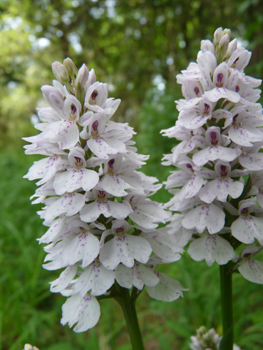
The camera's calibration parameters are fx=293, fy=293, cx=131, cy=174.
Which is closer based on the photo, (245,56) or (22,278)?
(245,56)

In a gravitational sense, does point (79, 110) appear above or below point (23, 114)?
below

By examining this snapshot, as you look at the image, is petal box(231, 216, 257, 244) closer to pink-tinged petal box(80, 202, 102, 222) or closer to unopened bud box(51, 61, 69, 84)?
pink-tinged petal box(80, 202, 102, 222)

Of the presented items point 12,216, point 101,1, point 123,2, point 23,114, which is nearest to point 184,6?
point 123,2

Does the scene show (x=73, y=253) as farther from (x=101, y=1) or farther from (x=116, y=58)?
(x=116, y=58)

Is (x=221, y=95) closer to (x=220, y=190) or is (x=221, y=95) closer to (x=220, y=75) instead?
(x=220, y=75)

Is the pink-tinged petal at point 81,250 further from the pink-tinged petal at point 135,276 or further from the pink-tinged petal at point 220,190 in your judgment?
the pink-tinged petal at point 220,190

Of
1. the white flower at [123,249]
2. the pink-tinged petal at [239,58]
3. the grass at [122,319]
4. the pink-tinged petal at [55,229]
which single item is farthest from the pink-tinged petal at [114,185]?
the grass at [122,319]

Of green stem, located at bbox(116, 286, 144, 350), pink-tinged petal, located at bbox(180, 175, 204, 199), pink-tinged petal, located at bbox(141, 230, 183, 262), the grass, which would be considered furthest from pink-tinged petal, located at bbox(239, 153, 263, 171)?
the grass
